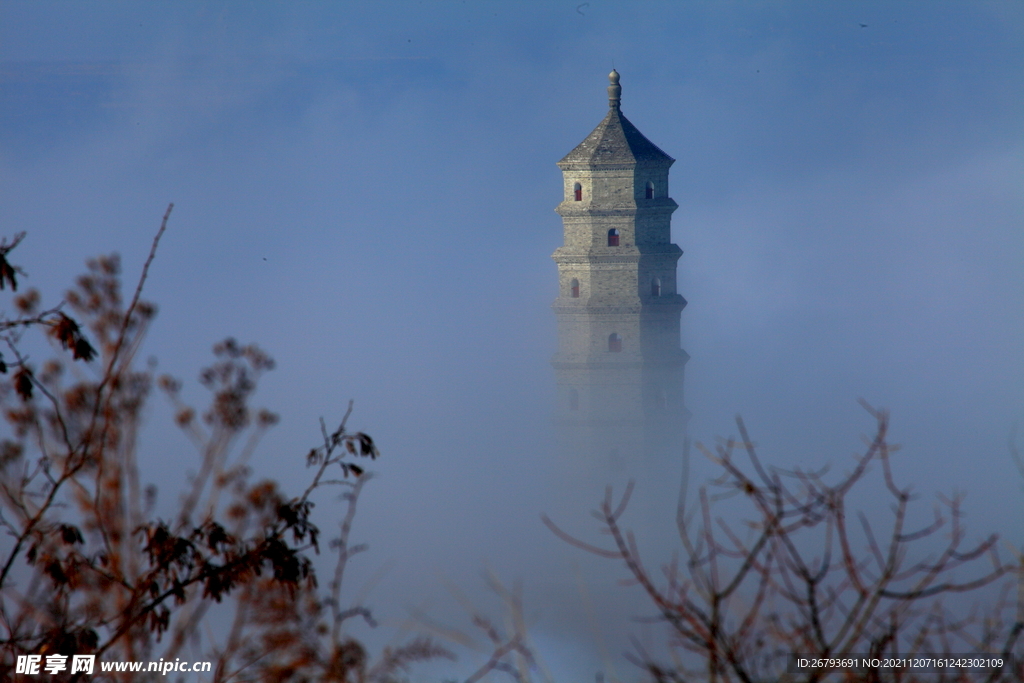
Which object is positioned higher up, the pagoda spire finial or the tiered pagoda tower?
the pagoda spire finial

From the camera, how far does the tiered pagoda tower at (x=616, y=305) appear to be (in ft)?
103

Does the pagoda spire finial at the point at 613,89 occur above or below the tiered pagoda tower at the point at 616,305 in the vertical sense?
above

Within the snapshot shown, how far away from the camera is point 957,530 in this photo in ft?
12.6

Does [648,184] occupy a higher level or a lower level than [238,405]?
higher

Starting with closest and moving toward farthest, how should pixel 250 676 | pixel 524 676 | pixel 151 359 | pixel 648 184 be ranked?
1. pixel 524 676
2. pixel 250 676
3. pixel 151 359
4. pixel 648 184

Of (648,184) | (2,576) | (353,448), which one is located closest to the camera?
(2,576)

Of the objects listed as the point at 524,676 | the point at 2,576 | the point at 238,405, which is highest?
the point at 238,405

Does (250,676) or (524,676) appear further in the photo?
(250,676)

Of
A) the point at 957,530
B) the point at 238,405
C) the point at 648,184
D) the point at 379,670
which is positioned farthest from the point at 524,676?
the point at 648,184

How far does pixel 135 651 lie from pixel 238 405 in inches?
64.6

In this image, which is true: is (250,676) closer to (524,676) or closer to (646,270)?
(524,676)

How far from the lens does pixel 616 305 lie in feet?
104

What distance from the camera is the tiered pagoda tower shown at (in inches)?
1235

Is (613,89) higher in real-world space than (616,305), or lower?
higher
